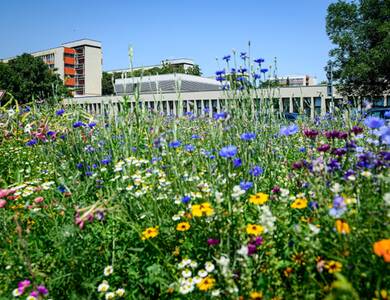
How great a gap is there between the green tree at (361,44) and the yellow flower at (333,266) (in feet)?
81.0

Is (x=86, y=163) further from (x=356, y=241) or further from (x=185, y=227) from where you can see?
(x=356, y=241)

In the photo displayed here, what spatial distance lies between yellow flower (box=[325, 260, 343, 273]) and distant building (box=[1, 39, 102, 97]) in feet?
308

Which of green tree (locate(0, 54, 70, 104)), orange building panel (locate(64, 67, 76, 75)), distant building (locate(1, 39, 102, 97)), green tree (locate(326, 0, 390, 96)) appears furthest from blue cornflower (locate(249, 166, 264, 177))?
orange building panel (locate(64, 67, 76, 75))

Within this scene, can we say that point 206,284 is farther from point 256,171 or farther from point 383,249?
point 256,171

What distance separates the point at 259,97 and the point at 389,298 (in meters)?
2.96

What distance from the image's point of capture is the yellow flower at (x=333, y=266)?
5.10 feet

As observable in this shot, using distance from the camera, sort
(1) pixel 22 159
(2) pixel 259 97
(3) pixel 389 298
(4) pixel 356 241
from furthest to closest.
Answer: (1) pixel 22 159, (2) pixel 259 97, (4) pixel 356 241, (3) pixel 389 298

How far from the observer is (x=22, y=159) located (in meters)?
4.73

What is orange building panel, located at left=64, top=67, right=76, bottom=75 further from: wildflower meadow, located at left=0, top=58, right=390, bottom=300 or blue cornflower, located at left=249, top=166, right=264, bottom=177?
blue cornflower, located at left=249, top=166, right=264, bottom=177

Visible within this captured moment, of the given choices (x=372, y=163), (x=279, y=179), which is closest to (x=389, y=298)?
(x=372, y=163)

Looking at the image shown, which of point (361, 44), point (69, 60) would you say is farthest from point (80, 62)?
point (361, 44)

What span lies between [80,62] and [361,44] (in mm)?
80905

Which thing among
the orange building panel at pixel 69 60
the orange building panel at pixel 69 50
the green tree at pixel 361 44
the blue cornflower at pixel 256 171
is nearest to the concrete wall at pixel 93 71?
the orange building panel at pixel 69 50

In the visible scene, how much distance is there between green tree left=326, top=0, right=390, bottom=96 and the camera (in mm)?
23578
